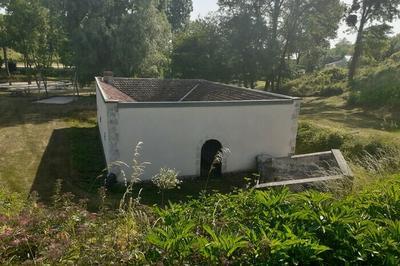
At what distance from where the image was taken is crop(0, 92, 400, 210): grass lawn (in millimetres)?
13406

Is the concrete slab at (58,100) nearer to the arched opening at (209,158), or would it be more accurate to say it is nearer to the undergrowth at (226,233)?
the arched opening at (209,158)

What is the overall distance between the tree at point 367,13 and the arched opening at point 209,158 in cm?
2332

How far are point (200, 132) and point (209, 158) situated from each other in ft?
6.94

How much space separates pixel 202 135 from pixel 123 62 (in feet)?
61.8

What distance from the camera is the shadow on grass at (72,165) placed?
13.1m

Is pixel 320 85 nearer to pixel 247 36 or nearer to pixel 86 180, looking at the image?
pixel 247 36

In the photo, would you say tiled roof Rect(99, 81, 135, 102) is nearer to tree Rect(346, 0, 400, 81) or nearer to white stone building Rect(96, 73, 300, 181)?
white stone building Rect(96, 73, 300, 181)

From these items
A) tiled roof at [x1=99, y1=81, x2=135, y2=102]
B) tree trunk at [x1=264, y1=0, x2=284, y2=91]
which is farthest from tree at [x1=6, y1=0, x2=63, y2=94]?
tree trunk at [x1=264, y1=0, x2=284, y2=91]

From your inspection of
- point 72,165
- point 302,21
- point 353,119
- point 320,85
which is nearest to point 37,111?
point 72,165

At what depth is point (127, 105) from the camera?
520 inches

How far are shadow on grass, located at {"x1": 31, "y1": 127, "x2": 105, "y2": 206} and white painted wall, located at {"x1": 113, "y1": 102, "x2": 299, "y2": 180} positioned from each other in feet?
7.07

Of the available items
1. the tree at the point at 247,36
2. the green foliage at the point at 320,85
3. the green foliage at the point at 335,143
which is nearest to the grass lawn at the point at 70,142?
the green foliage at the point at 335,143

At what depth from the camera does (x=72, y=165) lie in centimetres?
1580

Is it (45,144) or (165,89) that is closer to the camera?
(45,144)
